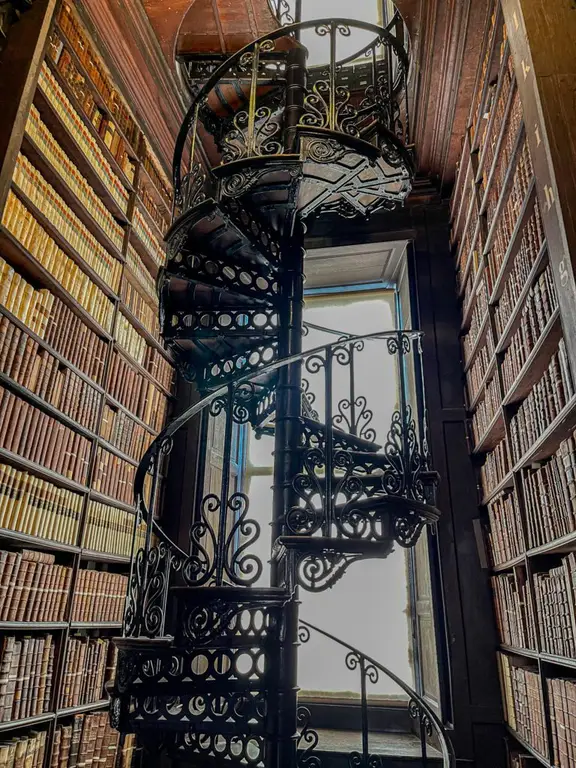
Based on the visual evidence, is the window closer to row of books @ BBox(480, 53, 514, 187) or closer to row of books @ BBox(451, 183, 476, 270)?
row of books @ BBox(451, 183, 476, 270)

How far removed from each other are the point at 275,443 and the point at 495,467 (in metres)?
1.26

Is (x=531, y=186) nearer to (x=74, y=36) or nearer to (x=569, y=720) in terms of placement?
(x=569, y=720)

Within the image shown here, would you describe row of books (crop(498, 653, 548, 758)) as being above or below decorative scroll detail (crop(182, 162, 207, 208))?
below

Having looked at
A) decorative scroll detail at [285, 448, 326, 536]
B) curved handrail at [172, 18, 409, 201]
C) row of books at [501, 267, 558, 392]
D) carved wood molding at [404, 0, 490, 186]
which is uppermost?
carved wood molding at [404, 0, 490, 186]

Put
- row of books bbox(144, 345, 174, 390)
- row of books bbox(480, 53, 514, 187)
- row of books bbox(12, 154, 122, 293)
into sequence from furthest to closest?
1. row of books bbox(144, 345, 174, 390)
2. row of books bbox(480, 53, 514, 187)
3. row of books bbox(12, 154, 122, 293)

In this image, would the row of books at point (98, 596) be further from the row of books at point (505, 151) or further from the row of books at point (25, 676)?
the row of books at point (505, 151)

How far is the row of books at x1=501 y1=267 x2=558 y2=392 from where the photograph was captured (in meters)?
2.06

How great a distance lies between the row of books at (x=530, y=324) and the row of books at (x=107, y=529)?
6.42ft

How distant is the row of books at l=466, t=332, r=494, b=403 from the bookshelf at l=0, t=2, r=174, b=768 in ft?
6.83

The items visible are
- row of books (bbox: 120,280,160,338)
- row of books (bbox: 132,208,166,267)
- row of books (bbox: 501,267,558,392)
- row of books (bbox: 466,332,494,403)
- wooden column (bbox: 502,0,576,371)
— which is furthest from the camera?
row of books (bbox: 132,208,166,267)

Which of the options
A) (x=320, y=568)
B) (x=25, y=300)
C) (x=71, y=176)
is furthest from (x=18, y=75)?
(x=320, y=568)

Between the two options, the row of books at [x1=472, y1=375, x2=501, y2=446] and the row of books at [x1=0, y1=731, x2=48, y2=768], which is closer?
the row of books at [x1=0, y1=731, x2=48, y2=768]

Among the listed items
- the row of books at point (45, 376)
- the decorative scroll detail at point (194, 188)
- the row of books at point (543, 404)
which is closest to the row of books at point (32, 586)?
the row of books at point (45, 376)

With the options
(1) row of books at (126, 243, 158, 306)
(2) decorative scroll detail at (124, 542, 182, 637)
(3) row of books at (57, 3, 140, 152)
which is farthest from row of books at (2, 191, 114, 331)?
(2) decorative scroll detail at (124, 542, 182, 637)
